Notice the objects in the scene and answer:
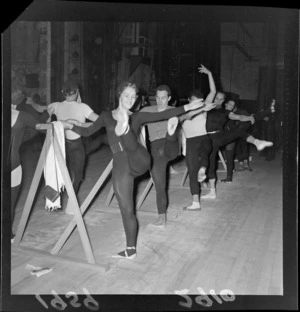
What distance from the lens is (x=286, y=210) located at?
321 cm

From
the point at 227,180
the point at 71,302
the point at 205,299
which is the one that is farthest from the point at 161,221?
the point at 227,180

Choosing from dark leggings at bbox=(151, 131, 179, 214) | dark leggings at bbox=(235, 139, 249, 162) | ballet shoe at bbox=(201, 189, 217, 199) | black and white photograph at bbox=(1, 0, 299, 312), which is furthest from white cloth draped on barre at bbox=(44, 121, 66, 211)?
dark leggings at bbox=(235, 139, 249, 162)

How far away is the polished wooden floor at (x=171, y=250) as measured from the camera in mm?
3654

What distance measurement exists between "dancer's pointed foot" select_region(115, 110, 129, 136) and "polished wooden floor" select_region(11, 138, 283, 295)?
1.37 m

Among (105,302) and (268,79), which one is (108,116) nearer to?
(105,302)

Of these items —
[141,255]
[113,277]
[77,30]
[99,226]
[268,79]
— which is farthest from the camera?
[268,79]

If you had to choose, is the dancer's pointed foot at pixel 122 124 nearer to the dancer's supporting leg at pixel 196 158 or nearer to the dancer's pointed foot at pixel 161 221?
the dancer's pointed foot at pixel 161 221

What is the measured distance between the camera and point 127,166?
3.92 metres

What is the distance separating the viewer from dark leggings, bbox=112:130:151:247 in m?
3.85

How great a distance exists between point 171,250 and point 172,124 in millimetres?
1473

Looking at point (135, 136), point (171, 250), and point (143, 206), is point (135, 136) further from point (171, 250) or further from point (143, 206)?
point (143, 206)

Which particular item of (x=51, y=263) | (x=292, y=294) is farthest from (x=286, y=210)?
(x=51, y=263)

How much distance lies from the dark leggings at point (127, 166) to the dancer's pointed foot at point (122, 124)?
0.07 metres

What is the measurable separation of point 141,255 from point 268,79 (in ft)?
42.3
